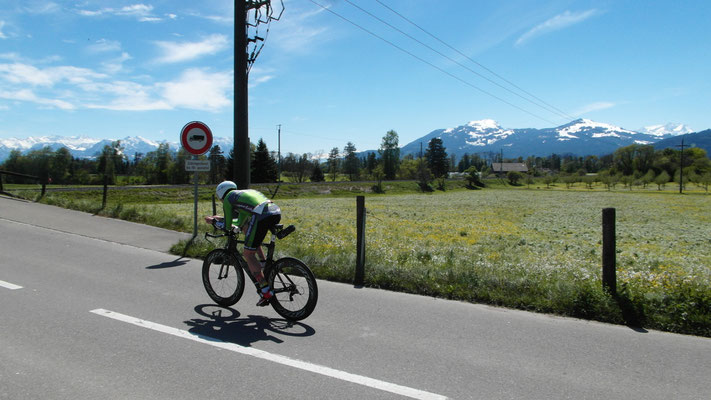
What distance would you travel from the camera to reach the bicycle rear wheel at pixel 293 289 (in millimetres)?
4973

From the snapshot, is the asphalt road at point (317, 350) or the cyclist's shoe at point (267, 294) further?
the cyclist's shoe at point (267, 294)

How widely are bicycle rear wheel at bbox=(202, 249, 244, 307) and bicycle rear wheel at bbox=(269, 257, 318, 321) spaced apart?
2.04ft

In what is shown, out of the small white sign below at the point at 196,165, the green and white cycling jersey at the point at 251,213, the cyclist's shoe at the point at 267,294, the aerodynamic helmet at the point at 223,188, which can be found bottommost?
the cyclist's shoe at the point at 267,294

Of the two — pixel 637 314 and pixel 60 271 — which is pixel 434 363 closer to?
pixel 637 314

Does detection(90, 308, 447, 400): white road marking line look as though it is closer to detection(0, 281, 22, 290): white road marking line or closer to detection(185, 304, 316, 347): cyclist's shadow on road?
detection(185, 304, 316, 347): cyclist's shadow on road

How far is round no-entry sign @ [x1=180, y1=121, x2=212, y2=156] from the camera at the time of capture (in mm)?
Result: 10180

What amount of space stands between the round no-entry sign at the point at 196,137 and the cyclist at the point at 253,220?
5637 mm

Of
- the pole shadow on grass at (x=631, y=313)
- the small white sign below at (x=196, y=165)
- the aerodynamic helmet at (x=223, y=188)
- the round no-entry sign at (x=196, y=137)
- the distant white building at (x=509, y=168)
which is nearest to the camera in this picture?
the pole shadow on grass at (x=631, y=313)

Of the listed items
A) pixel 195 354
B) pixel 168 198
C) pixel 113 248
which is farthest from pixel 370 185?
pixel 195 354

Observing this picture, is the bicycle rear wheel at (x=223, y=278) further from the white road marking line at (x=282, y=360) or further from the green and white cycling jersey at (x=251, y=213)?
the white road marking line at (x=282, y=360)

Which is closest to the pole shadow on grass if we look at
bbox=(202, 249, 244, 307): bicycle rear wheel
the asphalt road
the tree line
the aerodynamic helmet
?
the asphalt road

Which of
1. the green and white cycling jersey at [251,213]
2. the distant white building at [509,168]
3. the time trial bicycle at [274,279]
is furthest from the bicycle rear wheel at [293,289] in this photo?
the distant white building at [509,168]

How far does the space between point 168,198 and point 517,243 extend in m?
37.8

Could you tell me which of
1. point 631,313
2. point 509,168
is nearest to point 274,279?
point 631,313
